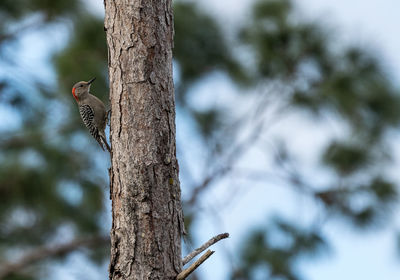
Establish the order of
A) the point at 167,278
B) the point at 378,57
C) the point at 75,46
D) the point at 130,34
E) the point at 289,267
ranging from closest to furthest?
the point at 167,278 < the point at 130,34 < the point at 378,57 < the point at 289,267 < the point at 75,46

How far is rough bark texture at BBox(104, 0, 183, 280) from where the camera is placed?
2770 mm

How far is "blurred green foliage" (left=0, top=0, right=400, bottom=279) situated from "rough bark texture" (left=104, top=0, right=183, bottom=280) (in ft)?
14.1

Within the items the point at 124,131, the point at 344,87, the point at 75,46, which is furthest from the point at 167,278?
the point at 75,46

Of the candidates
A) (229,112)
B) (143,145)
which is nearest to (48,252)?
(229,112)

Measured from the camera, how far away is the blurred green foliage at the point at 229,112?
25.4 feet

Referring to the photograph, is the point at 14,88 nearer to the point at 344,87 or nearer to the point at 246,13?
the point at 246,13

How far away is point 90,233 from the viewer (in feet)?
32.4

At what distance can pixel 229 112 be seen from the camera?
8586mm

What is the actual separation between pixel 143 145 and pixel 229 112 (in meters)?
5.79

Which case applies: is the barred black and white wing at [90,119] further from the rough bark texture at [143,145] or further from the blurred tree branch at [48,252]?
the blurred tree branch at [48,252]

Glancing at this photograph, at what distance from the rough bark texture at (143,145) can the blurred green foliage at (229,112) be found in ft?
14.1

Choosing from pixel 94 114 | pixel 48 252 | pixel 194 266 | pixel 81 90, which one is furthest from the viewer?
pixel 48 252

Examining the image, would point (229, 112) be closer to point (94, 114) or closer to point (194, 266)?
Answer: point (94, 114)

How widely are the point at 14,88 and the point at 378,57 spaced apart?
4.49 metres
